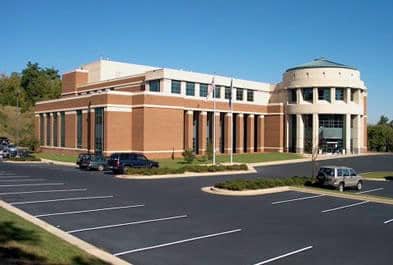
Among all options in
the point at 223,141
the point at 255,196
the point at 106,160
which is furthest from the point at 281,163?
the point at 255,196

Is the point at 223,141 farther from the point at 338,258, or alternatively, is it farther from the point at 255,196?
the point at 338,258

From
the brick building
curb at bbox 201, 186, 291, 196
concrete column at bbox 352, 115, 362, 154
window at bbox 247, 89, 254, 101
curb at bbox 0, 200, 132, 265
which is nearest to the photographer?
curb at bbox 0, 200, 132, 265

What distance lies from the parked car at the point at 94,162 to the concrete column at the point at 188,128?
2144cm

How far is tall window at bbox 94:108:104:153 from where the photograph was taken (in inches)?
2285

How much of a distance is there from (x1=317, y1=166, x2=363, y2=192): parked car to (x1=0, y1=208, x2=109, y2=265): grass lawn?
2117cm

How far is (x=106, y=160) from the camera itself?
42.7 metres

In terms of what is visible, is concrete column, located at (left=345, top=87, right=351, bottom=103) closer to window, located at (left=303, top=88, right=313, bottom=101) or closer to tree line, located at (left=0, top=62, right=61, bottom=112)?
window, located at (left=303, top=88, right=313, bottom=101)

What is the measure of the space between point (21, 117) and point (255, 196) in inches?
3793

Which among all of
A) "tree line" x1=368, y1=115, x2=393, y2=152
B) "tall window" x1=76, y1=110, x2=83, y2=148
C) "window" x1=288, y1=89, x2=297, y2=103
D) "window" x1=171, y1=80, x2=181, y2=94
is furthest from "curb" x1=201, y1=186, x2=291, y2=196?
"tree line" x1=368, y1=115, x2=393, y2=152

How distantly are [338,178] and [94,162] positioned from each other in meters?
21.5

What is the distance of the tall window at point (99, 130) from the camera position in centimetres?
5803

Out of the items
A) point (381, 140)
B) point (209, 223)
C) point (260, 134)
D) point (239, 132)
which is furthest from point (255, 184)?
point (381, 140)

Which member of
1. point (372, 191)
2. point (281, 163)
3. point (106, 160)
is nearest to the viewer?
point (372, 191)

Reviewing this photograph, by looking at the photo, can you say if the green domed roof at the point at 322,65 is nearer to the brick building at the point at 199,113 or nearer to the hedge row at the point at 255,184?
the brick building at the point at 199,113
